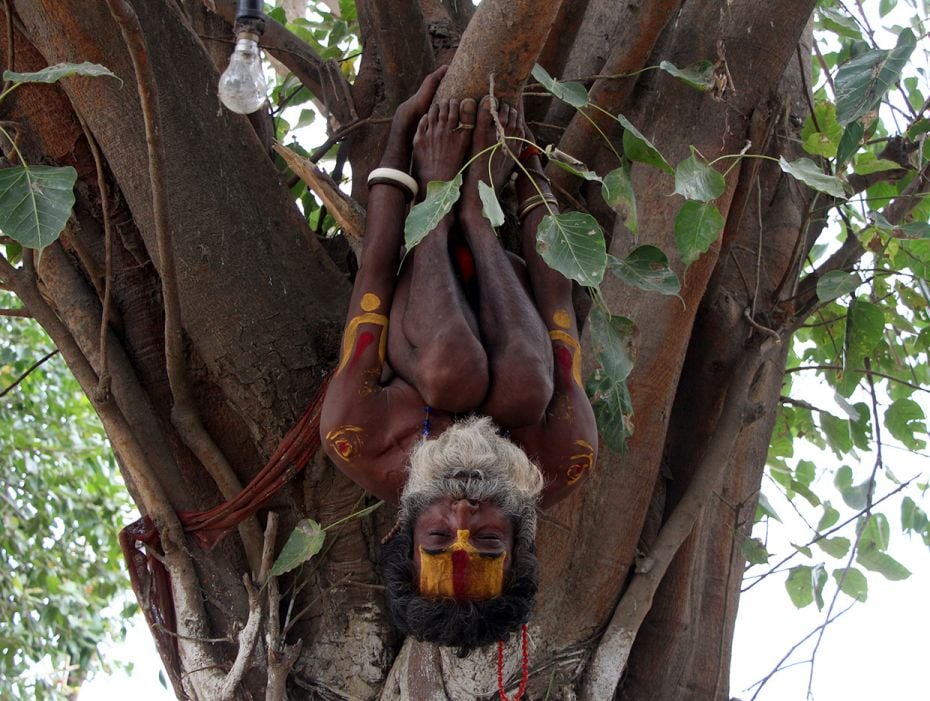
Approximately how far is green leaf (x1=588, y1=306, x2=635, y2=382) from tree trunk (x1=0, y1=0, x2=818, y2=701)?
248 millimetres

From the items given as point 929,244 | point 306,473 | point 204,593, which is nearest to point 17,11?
point 306,473

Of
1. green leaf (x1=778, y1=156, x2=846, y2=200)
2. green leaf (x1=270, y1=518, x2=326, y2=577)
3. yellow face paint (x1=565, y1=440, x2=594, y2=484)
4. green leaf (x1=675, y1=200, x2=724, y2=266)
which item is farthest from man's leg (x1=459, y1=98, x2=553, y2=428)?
green leaf (x1=778, y1=156, x2=846, y2=200)

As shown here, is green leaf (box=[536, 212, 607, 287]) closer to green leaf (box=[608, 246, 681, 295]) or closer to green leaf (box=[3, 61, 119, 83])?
green leaf (box=[608, 246, 681, 295])

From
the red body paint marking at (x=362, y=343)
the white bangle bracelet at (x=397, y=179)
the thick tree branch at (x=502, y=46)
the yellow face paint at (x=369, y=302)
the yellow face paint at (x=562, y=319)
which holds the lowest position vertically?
the red body paint marking at (x=362, y=343)

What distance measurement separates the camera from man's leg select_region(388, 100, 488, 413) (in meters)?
1.97

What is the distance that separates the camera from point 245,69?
1.87 m

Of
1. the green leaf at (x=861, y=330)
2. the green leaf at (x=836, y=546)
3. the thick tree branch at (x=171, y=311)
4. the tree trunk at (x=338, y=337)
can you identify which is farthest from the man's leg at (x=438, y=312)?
the green leaf at (x=836, y=546)

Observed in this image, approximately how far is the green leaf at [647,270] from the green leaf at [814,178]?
297mm

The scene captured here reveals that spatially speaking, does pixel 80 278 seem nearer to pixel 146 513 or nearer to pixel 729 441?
pixel 146 513

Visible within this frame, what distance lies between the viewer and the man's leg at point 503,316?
2.00 metres

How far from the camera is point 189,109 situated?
2.42 meters

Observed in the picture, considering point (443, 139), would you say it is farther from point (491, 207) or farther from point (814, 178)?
point (814, 178)

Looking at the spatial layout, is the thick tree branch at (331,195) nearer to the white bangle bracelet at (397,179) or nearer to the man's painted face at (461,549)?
the white bangle bracelet at (397,179)

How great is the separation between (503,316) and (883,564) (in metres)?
1.37
